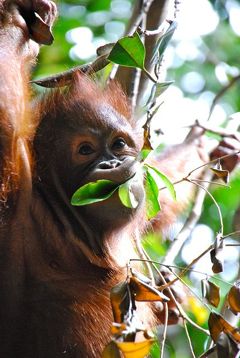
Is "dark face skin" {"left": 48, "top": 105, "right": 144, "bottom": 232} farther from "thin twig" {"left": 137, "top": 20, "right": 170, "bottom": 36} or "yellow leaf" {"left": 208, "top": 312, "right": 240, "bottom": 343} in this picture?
"yellow leaf" {"left": 208, "top": 312, "right": 240, "bottom": 343}

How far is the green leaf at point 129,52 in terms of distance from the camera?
8.38ft

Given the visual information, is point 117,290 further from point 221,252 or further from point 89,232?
point 89,232

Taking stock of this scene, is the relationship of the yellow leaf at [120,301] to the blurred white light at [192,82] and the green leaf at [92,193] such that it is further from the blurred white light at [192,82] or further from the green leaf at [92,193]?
the blurred white light at [192,82]

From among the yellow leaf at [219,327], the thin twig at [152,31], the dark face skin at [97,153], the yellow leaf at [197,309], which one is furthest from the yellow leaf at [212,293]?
the yellow leaf at [197,309]

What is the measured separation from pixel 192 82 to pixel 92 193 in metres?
3.80

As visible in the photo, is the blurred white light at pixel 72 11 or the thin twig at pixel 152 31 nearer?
the thin twig at pixel 152 31

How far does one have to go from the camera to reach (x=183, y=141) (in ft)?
16.2

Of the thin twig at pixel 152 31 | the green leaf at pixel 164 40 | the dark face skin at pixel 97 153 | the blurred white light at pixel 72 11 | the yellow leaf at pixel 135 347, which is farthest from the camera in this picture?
the blurred white light at pixel 72 11

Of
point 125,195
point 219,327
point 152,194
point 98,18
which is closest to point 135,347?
point 219,327

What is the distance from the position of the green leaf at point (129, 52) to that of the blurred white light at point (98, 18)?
3.29m

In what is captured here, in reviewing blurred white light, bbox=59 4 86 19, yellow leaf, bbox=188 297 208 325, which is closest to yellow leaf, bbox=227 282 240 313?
yellow leaf, bbox=188 297 208 325

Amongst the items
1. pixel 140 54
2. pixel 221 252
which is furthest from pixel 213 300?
pixel 140 54

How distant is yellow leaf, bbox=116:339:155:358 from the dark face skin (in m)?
1.09

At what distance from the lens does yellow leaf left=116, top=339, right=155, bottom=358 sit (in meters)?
1.94
